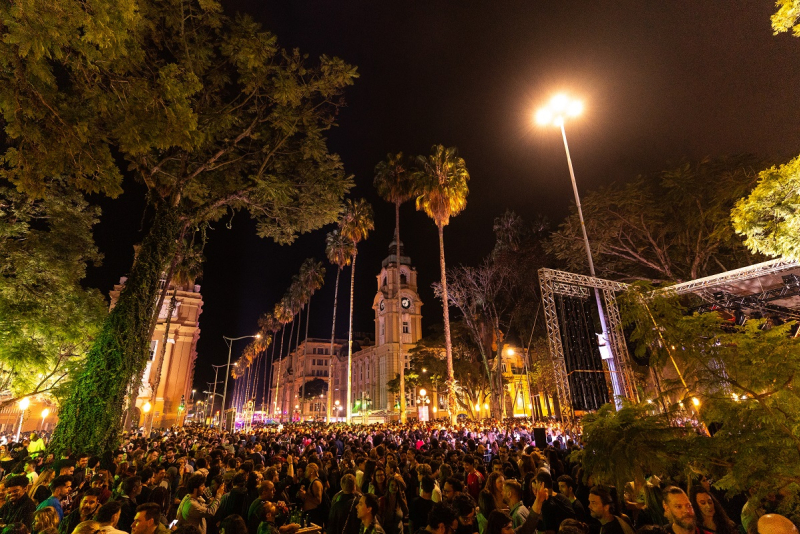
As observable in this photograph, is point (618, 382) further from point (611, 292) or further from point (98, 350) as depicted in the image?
point (98, 350)

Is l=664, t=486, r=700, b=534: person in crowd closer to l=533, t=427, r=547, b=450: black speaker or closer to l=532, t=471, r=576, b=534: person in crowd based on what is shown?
l=532, t=471, r=576, b=534: person in crowd

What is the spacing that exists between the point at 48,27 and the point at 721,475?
36.6 ft

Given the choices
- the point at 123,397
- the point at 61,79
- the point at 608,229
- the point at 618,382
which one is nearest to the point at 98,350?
the point at 123,397

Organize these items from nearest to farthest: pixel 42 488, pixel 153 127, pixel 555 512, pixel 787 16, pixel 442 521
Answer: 1. pixel 442 521
2. pixel 555 512
3. pixel 42 488
4. pixel 787 16
5. pixel 153 127

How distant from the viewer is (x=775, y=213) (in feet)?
35.0

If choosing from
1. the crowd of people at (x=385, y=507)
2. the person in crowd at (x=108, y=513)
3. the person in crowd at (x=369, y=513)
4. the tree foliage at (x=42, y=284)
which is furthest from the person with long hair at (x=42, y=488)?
the tree foliage at (x=42, y=284)

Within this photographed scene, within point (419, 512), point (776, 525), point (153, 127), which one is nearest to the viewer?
point (776, 525)

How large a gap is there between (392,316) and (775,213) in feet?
212

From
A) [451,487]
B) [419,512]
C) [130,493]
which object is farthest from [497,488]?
[130,493]

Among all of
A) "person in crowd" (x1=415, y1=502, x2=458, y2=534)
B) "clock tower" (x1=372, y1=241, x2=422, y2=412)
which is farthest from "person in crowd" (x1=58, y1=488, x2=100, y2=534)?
"clock tower" (x1=372, y1=241, x2=422, y2=412)

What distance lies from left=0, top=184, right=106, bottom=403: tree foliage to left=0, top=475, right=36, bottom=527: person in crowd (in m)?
14.9

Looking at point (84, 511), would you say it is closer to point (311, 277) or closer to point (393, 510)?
point (393, 510)

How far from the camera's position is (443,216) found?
95.8 feet

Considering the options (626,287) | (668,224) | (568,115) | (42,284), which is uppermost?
(568,115)
